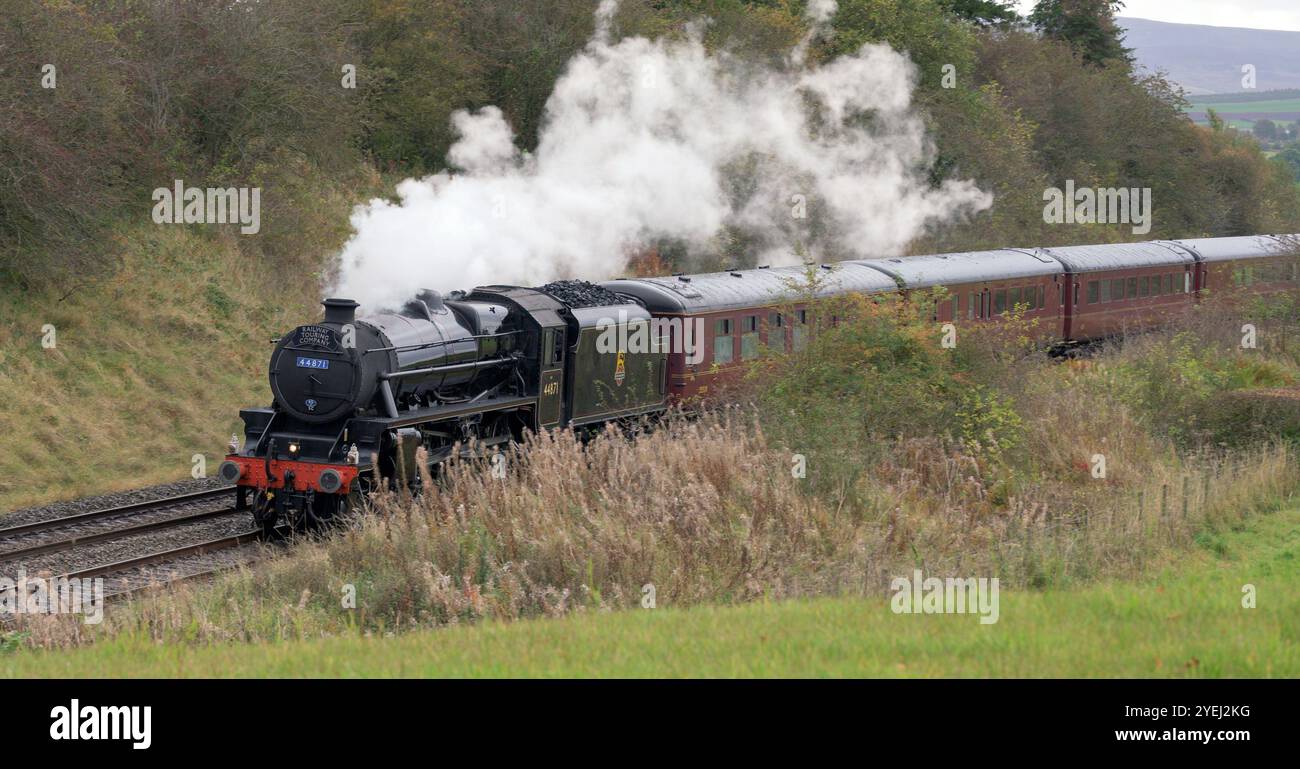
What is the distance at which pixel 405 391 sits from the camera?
14031 mm

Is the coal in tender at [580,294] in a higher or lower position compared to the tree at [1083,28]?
lower

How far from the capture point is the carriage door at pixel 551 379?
1526 centimetres

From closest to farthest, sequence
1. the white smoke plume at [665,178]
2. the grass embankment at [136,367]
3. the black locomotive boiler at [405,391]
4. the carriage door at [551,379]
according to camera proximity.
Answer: the black locomotive boiler at [405,391]
the carriage door at [551,379]
the white smoke plume at [665,178]
the grass embankment at [136,367]

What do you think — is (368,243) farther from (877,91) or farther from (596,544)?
(877,91)

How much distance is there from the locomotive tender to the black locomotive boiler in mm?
17

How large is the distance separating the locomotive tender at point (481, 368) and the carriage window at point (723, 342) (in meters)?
0.03

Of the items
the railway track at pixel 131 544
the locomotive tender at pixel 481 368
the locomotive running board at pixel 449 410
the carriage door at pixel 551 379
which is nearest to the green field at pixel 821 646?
the railway track at pixel 131 544

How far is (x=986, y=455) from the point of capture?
1465 centimetres

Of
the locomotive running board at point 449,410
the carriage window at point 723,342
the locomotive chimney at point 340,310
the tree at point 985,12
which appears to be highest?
the tree at point 985,12

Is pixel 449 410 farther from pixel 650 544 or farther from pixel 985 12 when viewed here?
pixel 985 12

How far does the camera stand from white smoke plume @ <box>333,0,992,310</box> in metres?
16.8

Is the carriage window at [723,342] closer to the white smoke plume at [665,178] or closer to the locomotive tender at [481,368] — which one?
the locomotive tender at [481,368]

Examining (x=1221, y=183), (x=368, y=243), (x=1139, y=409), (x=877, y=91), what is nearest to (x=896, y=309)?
(x=1139, y=409)

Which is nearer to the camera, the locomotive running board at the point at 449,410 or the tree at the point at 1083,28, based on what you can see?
the locomotive running board at the point at 449,410
